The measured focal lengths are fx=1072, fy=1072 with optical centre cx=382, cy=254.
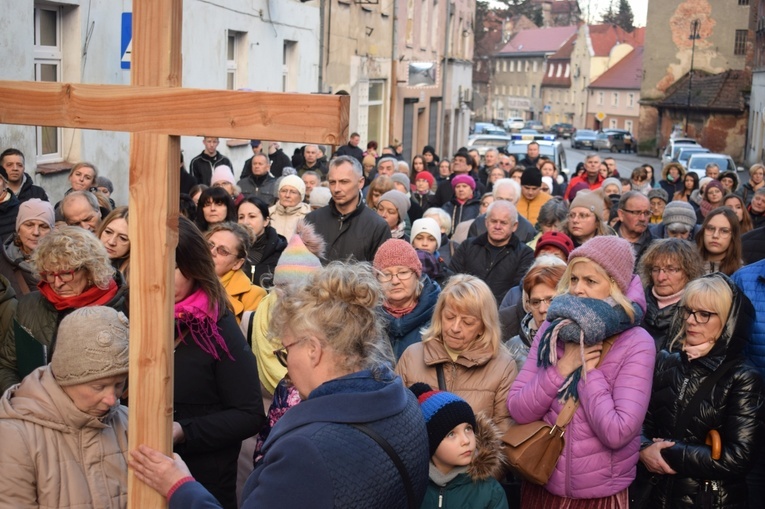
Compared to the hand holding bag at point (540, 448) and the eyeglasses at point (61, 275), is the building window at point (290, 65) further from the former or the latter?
the hand holding bag at point (540, 448)

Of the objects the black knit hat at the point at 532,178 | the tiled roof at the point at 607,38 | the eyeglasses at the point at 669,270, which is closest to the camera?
the eyeglasses at the point at 669,270

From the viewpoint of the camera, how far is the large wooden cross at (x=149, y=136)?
306cm

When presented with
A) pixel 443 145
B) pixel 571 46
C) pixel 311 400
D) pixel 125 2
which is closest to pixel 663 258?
pixel 311 400

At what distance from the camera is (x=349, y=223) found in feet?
25.6

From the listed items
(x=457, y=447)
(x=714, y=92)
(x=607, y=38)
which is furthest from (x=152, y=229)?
(x=607, y=38)

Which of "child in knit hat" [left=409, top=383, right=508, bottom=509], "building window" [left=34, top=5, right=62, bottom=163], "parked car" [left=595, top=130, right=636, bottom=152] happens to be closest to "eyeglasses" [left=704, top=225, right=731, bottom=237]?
"child in knit hat" [left=409, top=383, right=508, bottom=509]

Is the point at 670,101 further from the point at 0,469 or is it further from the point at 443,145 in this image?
the point at 0,469

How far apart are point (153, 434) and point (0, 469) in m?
0.53

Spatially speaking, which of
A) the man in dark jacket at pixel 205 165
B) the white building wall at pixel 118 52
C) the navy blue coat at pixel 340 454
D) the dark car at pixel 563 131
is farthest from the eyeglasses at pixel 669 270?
the dark car at pixel 563 131

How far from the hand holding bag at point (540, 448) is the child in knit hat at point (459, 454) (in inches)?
7.4

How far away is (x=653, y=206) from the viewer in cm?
1258

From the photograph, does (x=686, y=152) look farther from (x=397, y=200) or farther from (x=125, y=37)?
(x=397, y=200)

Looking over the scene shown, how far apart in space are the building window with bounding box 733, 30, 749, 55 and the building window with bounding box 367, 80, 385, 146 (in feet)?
139

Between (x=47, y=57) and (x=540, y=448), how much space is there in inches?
339
